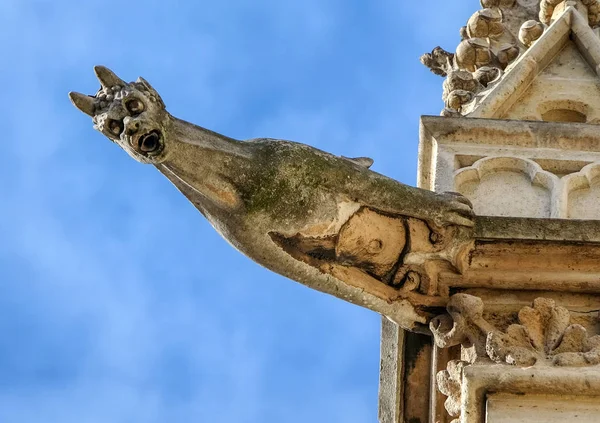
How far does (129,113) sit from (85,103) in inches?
7.3

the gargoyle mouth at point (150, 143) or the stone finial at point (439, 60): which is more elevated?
the stone finial at point (439, 60)

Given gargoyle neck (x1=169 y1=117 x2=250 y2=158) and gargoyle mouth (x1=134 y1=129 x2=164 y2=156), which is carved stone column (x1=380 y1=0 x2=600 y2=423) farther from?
gargoyle mouth (x1=134 y1=129 x2=164 y2=156)

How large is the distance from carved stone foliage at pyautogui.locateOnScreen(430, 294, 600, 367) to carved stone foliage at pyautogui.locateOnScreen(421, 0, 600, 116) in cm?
215

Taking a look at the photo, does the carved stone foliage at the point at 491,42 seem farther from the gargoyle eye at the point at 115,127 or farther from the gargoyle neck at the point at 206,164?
the gargoyle eye at the point at 115,127

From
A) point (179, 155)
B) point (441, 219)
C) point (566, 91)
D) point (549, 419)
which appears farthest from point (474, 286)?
point (566, 91)

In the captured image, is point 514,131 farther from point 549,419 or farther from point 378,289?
point 549,419

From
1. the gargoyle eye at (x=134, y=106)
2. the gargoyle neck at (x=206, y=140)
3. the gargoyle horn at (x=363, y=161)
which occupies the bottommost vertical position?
the gargoyle eye at (x=134, y=106)

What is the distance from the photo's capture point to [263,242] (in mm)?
6875

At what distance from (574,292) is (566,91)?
225cm

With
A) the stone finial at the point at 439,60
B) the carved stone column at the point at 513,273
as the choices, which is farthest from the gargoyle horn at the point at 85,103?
the stone finial at the point at 439,60

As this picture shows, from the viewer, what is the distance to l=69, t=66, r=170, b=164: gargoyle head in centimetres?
640

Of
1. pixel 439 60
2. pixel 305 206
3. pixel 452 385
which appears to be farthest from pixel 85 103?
pixel 439 60

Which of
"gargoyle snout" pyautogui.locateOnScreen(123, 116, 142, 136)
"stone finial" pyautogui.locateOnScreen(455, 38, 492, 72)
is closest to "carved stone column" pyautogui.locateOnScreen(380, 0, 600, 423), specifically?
"stone finial" pyautogui.locateOnScreen(455, 38, 492, 72)

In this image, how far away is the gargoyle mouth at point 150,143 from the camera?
6.44 m
